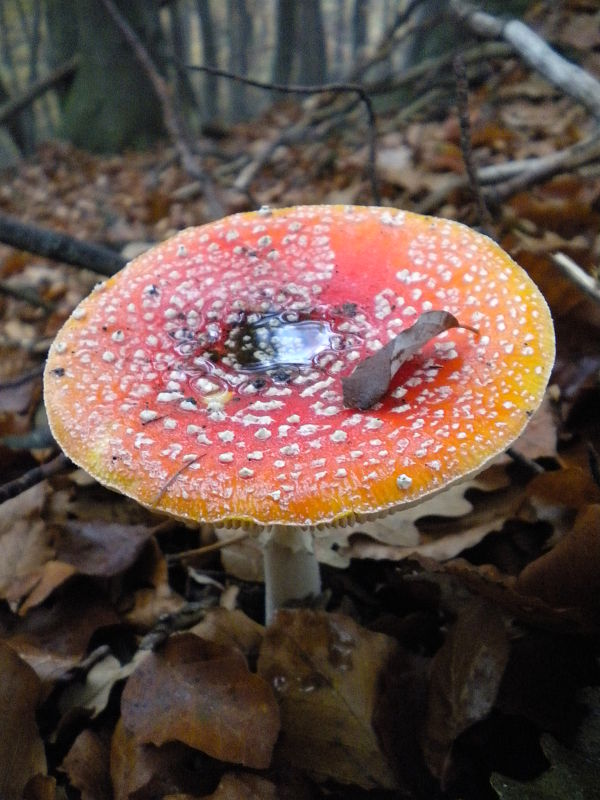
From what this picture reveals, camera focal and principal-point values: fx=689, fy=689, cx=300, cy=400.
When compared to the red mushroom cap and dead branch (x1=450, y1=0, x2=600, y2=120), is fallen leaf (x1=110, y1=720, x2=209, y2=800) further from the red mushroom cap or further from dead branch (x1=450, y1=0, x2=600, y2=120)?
dead branch (x1=450, y1=0, x2=600, y2=120)

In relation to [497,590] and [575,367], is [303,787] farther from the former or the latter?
[575,367]

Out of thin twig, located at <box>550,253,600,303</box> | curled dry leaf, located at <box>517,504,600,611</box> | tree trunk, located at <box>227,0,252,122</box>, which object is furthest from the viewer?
tree trunk, located at <box>227,0,252,122</box>

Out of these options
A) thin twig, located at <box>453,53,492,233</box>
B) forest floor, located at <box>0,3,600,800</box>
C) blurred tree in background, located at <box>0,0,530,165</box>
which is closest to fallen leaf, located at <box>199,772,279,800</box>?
forest floor, located at <box>0,3,600,800</box>

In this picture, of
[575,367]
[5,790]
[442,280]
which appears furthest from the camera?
[575,367]

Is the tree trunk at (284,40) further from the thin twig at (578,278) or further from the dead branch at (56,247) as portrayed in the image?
the thin twig at (578,278)

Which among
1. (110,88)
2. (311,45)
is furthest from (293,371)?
(311,45)

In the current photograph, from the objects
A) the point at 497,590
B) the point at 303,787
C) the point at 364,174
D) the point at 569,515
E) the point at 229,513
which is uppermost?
the point at 229,513

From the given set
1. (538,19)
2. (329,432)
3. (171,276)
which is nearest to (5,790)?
(329,432)

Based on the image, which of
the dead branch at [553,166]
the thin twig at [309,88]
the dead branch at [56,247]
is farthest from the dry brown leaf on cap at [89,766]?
the dead branch at [553,166]

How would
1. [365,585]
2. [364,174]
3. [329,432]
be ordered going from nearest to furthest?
[329,432], [365,585], [364,174]
